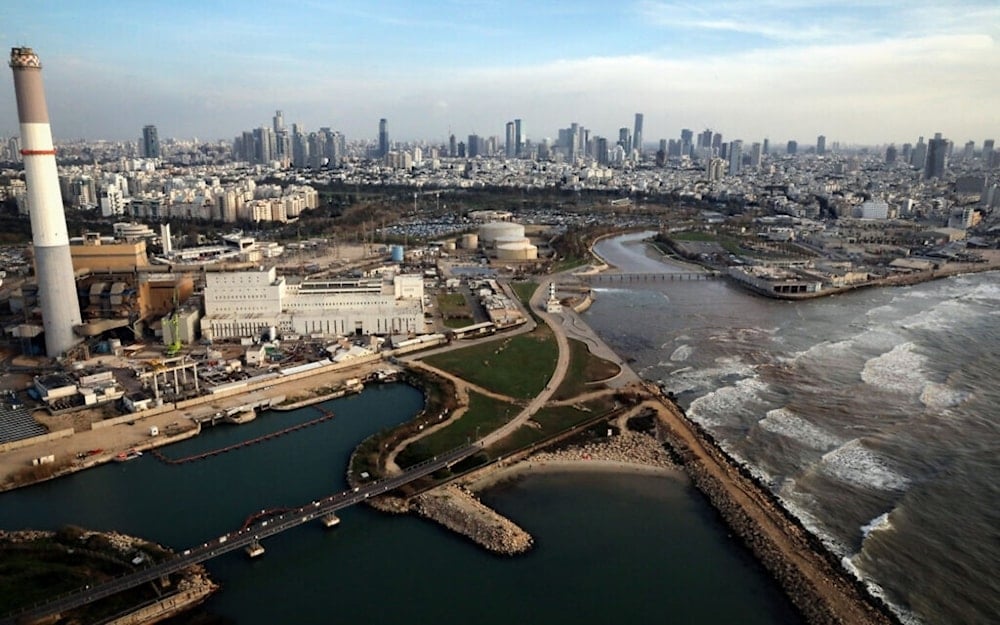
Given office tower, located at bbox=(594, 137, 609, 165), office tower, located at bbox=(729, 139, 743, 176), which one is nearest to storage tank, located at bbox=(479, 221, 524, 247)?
office tower, located at bbox=(729, 139, 743, 176)

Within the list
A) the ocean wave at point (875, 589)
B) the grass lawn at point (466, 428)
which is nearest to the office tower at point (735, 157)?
the grass lawn at point (466, 428)

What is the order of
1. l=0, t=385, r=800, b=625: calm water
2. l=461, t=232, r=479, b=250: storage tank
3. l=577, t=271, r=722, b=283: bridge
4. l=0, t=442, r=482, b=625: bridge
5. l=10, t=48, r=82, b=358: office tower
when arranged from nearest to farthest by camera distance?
l=0, t=442, r=482, b=625: bridge < l=0, t=385, r=800, b=625: calm water < l=10, t=48, r=82, b=358: office tower < l=577, t=271, r=722, b=283: bridge < l=461, t=232, r=479, b=250: storage tank

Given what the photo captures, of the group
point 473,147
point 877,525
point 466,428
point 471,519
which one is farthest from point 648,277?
point 473,147

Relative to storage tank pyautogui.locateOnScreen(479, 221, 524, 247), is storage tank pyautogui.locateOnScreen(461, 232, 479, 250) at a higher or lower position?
lower

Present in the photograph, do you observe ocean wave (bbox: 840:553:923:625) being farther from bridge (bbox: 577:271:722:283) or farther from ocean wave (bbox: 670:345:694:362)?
bridge (bbox: 577:271:722:283)

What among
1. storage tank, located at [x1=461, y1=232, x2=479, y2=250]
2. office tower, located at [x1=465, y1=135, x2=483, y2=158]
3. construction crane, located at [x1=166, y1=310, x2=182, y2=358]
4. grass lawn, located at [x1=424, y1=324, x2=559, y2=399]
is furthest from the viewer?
office tower, located at [x1=465, y1=135, x2=483, y2=158]

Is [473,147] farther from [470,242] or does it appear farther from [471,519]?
[471,519]
